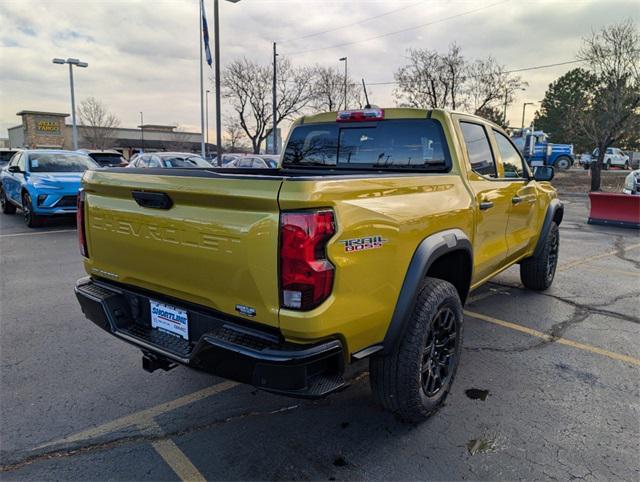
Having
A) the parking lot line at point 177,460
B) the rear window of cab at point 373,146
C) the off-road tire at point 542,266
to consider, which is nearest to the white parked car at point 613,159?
the off-road tire at point 542,266

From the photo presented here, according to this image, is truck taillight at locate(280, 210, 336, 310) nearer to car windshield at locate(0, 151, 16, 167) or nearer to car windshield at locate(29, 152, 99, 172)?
car windshield at locate(29, 152, 99, 172)

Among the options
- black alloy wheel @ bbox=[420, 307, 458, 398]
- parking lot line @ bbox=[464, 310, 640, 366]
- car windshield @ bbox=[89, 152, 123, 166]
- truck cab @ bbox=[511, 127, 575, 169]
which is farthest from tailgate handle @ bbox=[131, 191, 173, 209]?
truck cab @ bbox=[511, 127, 575, 169]

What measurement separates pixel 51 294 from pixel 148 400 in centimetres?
302

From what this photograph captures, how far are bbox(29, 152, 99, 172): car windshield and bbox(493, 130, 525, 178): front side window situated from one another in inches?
348

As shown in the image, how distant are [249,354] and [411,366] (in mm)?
989

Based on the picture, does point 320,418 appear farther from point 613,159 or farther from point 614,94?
point 613,159

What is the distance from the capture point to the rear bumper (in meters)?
2.07

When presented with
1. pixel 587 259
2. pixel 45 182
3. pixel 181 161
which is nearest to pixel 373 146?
pixel 587 259

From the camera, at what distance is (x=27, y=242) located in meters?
8.50

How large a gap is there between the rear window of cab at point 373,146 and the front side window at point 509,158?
1.13m

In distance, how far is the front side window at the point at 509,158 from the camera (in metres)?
4.38

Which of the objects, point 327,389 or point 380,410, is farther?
point 380,410

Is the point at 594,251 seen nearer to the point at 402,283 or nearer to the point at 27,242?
the point at 402,283

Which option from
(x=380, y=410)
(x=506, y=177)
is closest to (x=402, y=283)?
(x=380, y=410)
